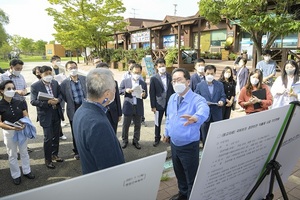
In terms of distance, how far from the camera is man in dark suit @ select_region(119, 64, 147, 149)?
15.6 feet

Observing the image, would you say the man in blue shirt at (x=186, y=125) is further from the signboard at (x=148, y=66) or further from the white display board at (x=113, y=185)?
the signboard at (x=148, y=66)

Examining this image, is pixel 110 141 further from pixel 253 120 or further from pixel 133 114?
pixel 133 114

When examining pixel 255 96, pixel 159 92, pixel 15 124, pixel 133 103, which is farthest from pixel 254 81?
pixel 15 124

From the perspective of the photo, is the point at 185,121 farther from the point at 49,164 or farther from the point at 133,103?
the point at 49,164

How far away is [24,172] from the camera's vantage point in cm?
357

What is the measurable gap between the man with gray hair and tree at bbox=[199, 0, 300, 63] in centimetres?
695

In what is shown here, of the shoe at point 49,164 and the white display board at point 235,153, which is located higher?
the white display board at point 235,153

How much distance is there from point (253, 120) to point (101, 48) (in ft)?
87.6

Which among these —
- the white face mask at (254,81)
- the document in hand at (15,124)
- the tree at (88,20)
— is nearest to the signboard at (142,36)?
the tree at (88,20)

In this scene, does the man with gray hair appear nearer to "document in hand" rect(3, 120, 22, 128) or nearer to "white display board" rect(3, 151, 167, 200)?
"white display board" rect(3, 151, 167, 200)

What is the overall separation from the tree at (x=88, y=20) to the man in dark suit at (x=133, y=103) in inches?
696

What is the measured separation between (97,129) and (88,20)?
22.5m

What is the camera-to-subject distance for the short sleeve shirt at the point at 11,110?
3.40 m

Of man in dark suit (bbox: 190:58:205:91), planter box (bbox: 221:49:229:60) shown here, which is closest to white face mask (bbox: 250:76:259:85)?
man in dark suit (bbox: 190:58:205:91)
